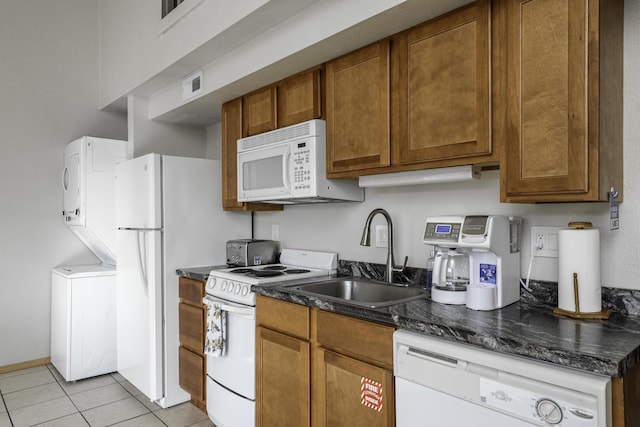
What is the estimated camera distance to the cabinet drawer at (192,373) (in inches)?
109

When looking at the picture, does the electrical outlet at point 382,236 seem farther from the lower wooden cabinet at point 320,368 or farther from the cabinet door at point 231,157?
the cabinet door at point 231,157

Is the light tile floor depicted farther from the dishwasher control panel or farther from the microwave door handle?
the dishwasher control panel

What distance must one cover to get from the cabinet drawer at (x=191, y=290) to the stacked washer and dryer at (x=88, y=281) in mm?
1045

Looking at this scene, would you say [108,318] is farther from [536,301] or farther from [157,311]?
[536,301]

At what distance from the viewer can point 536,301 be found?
5.80ft

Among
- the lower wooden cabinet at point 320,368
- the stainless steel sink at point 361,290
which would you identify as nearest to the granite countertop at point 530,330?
the lower wooden cabinet at point 320,368

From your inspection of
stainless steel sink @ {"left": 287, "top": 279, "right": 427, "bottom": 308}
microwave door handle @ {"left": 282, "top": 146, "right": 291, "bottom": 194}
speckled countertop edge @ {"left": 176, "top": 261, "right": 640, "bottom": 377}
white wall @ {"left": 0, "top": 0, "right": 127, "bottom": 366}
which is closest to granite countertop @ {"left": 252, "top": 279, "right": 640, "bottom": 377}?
speckled countertop edge @ {"left": 176, "top": 261, "right": 640, "bottom": 377}

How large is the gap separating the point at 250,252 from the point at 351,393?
150 centimetres

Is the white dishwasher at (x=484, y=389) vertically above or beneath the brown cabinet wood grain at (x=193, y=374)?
above

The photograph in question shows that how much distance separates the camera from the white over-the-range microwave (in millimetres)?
2354

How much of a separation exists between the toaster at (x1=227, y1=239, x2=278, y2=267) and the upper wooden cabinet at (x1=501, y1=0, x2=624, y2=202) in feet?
6.19

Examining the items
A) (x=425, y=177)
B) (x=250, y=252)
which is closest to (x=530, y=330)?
(x=425, y=177)

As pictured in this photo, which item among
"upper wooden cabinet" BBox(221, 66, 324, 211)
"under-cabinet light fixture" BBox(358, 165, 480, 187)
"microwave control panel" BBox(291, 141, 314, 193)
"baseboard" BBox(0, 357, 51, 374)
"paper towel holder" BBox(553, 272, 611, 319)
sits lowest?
"baseboard" BBox(0, 357, 51, 374)

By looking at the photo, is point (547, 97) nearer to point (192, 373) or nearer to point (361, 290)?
point (361, 290)
